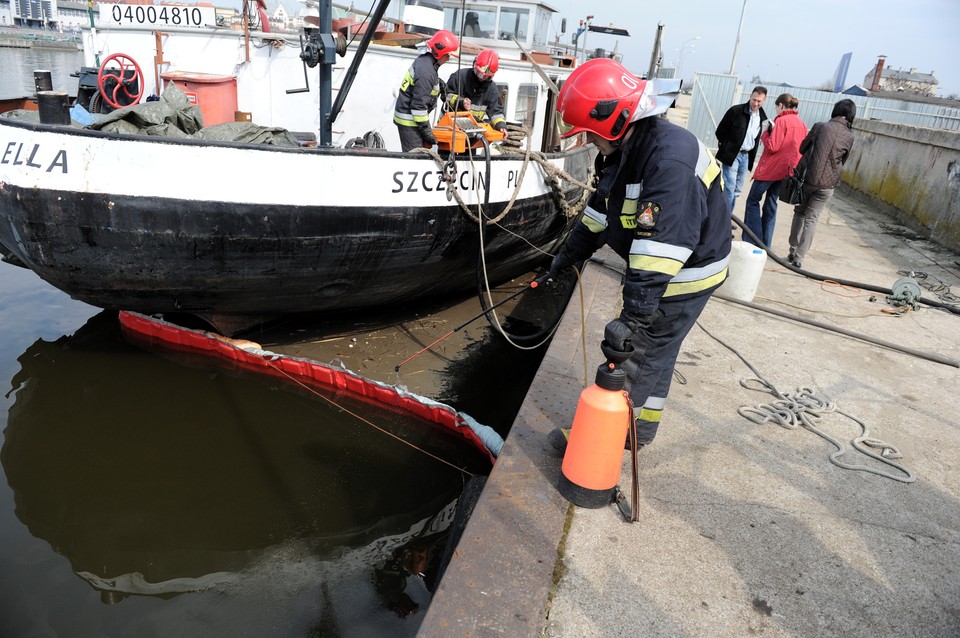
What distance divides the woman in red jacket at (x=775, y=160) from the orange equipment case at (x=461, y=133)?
3012 mm

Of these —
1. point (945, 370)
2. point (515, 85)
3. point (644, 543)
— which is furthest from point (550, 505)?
point (515, 85)

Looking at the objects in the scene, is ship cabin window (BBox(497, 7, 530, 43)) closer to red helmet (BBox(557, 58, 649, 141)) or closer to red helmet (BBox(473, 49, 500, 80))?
red helmet (BBox(473, 49, 500, 80))

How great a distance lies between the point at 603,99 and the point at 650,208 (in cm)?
47

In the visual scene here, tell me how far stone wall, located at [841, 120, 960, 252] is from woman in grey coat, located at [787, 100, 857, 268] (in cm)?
310

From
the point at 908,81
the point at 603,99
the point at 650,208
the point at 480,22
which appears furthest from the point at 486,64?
the point at 908,81

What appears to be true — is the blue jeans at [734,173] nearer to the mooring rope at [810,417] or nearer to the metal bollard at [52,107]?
the mooring rope at [810,417]

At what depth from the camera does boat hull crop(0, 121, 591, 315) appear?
12.9 ft

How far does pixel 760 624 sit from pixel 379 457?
2580 mm

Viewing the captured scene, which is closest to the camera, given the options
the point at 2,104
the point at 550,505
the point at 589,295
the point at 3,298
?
the point at 550,505

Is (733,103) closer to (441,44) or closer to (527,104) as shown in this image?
(527,104)

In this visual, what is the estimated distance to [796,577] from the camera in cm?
225

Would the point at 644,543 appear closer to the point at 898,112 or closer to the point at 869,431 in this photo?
the point at 869,431

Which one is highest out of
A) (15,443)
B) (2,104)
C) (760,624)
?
(2,104)

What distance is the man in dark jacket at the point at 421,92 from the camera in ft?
17.9
